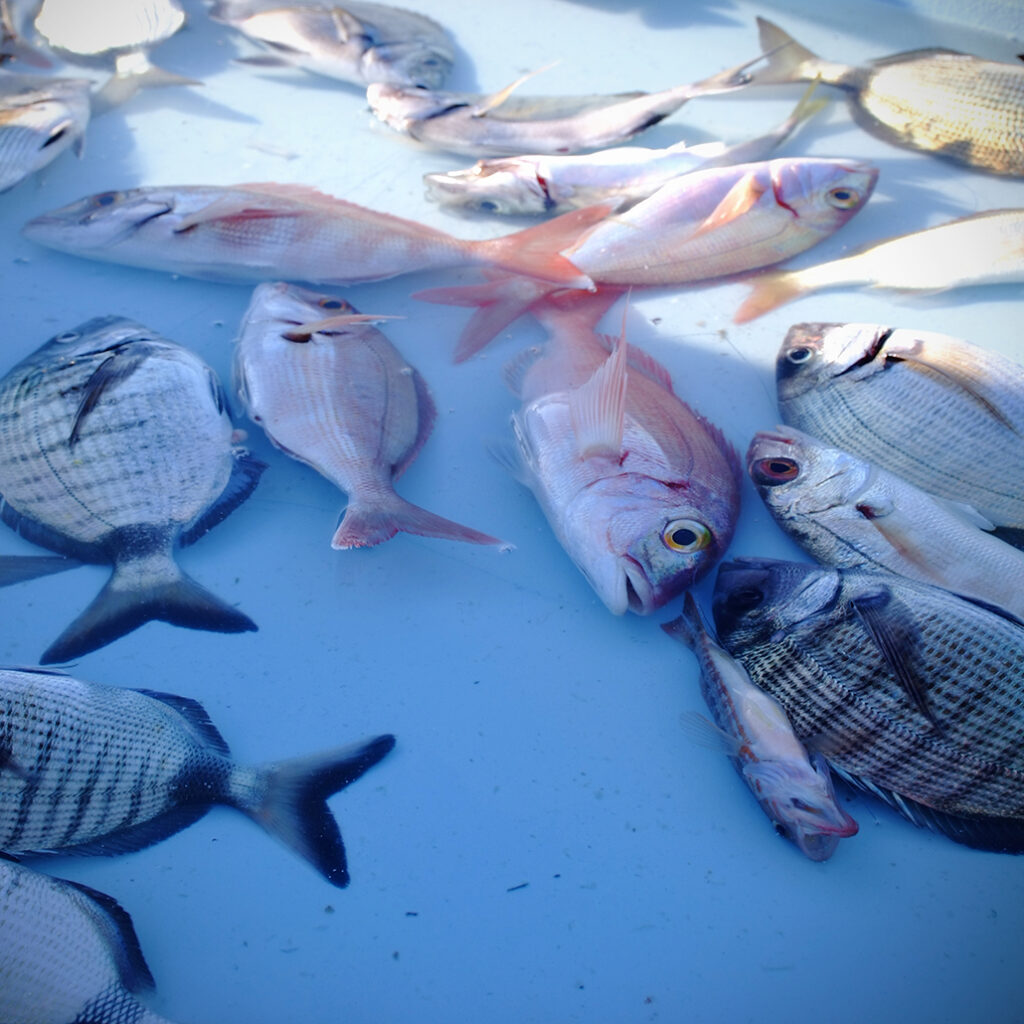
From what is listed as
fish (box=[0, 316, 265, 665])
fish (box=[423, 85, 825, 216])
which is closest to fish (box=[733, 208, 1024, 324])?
fish (box=[423, 85, 825, 216])

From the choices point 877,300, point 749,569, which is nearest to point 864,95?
point 877,300

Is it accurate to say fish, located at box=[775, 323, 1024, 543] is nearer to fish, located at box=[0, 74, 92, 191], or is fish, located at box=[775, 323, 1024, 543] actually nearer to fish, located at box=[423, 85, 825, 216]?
fish, located at box=[423, 85, 825, 216]

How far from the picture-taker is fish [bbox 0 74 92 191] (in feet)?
10.8

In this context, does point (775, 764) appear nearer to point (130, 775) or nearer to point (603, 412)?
point (603, 412)

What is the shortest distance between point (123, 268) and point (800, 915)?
3.32 m

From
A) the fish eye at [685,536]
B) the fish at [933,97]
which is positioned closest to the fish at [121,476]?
the fish eye at [685,536]

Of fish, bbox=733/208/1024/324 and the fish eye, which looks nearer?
the fish eye

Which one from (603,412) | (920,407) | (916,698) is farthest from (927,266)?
(916,698)

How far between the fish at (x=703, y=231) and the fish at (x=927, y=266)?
0.16m

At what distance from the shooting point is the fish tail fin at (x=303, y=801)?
1.89 meters

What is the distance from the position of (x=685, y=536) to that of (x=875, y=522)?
606 mm

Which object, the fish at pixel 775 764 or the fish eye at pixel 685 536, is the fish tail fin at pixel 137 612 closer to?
the fish eye at pixel 685 536

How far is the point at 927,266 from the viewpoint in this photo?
3053 millimetres

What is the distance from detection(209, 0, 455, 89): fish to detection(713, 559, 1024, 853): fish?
10.8ft
